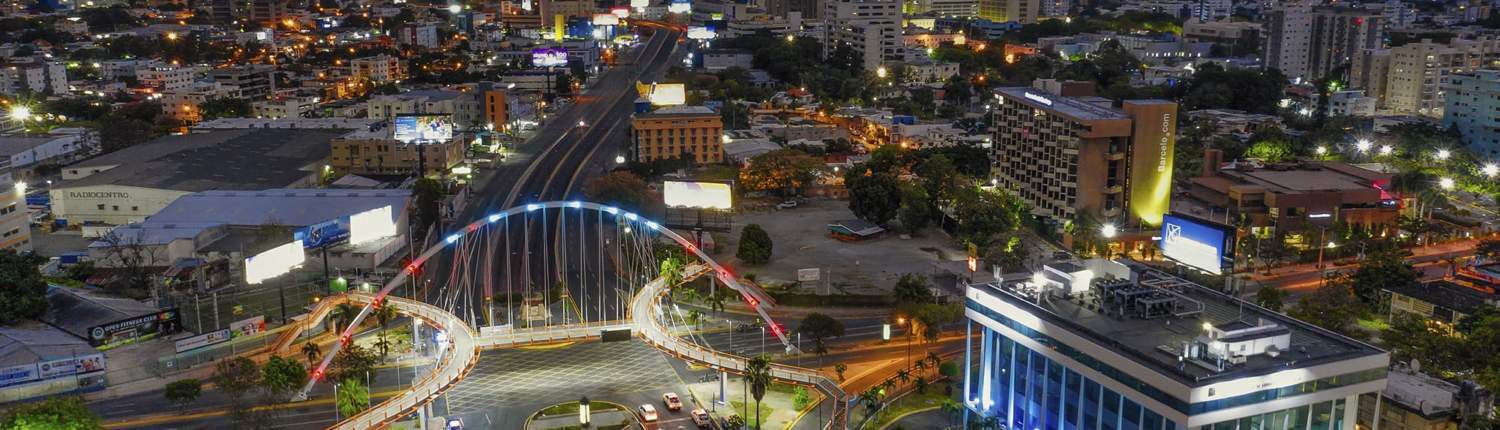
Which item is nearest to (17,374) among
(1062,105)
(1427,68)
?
(1062,105)

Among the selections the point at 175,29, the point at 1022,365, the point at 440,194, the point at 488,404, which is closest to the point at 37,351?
the point at 488,404

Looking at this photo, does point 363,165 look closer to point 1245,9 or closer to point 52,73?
point 52,73

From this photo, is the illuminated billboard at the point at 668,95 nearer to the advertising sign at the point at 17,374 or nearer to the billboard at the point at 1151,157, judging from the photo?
the billboard at the point at 1151,157

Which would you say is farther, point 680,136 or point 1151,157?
point 680,136

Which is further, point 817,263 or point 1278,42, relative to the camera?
point 1278,42

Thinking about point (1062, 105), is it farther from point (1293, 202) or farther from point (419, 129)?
point (419, 129)

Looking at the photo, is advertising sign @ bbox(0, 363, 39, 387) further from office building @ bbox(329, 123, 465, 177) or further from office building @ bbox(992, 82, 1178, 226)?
office building @ bbox(992, 82, 1178, 226)
